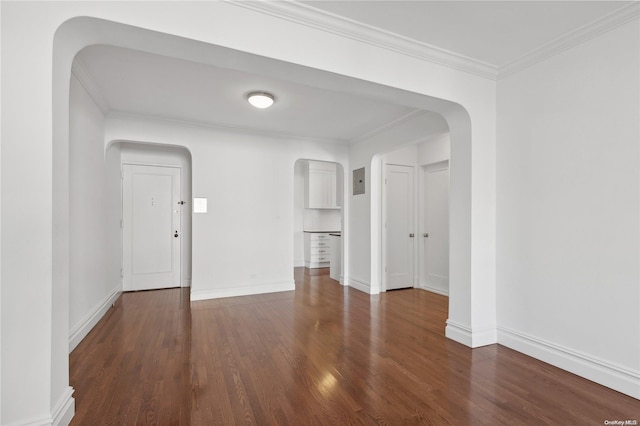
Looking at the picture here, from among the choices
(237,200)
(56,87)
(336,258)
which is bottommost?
(336,258)

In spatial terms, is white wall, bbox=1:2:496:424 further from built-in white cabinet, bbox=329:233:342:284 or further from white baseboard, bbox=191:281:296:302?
built-in white cabinet, bbox=329:233:342:284

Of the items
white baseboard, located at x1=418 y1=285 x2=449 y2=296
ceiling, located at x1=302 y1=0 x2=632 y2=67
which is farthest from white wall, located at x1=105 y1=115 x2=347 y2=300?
ceiling, located at x1=302 y1=0 x2=632 y2=67

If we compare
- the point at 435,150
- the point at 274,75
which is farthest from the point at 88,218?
the point at 435,150

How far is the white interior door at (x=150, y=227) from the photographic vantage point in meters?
5.30

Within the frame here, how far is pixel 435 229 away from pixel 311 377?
3.82 metres

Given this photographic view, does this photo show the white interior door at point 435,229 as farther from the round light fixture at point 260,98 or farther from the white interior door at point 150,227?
the white interior door at point 150,227

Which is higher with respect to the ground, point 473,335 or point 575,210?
point 575,210

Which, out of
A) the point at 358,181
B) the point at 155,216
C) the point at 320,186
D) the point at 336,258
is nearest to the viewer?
the point at 155,216

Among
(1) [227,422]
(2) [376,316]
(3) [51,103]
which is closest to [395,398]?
(1) [227,422]

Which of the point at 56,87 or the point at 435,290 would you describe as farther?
the point at 435,290

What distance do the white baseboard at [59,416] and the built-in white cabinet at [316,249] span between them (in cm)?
594

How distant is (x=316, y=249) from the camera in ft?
25.7

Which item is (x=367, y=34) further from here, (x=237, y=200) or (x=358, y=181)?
(x=237, y=200)

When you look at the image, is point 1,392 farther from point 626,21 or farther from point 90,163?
point 626,21
